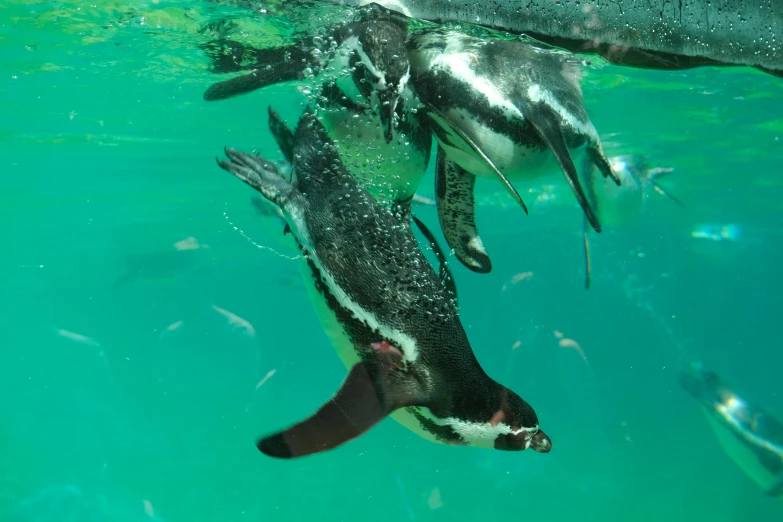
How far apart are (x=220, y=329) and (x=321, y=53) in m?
34.9

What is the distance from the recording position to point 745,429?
11.2 metres

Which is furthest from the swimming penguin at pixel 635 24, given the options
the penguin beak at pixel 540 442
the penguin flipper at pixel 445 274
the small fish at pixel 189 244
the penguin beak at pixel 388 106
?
the small fish at pixel 189 244

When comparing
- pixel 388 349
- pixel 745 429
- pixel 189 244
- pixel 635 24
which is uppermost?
pixel 635 24

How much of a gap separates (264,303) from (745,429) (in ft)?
112

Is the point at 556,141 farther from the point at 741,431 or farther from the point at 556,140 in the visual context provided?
the point at 741,431

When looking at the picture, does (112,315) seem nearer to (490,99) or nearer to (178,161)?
(178,161)

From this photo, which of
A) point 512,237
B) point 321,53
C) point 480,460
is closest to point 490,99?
point 321,53

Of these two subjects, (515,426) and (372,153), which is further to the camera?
(372,153)

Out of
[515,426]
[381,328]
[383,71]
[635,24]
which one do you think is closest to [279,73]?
[383,71]

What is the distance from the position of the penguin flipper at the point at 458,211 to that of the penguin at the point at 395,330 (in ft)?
2.84

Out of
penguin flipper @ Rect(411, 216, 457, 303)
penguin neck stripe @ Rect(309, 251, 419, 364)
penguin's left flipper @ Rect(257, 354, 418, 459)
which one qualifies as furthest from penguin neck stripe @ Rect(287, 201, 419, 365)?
penguin flipper @ Rect(411, 216, 457, 303)

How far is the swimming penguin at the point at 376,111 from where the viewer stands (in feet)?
9.14

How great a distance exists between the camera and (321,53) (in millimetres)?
3982

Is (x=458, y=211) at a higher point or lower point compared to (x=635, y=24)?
lower
